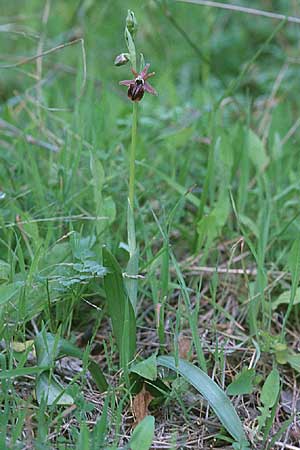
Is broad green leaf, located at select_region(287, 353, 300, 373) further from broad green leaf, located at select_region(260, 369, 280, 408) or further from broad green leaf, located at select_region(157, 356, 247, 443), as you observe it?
broad green leaf, located at select_region(157, 356, 247, 443)

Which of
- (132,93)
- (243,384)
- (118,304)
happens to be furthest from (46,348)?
(132,93)

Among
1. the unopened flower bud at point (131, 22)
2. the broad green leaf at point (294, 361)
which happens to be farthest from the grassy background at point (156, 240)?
the unopened flower bud at point (131, 22)

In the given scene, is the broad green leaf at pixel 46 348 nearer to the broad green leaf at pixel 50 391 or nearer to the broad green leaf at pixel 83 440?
the broad green leaf at pixel 50 391

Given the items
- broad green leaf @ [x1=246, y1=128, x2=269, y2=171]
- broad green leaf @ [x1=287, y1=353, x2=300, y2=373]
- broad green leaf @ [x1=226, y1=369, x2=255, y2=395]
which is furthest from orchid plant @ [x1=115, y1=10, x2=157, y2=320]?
broad green leaf @ [x1=246, y1=128, x2=269, y2=171]

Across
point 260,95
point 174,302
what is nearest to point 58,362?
→ point 174,302

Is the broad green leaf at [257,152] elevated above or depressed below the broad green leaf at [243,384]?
above
